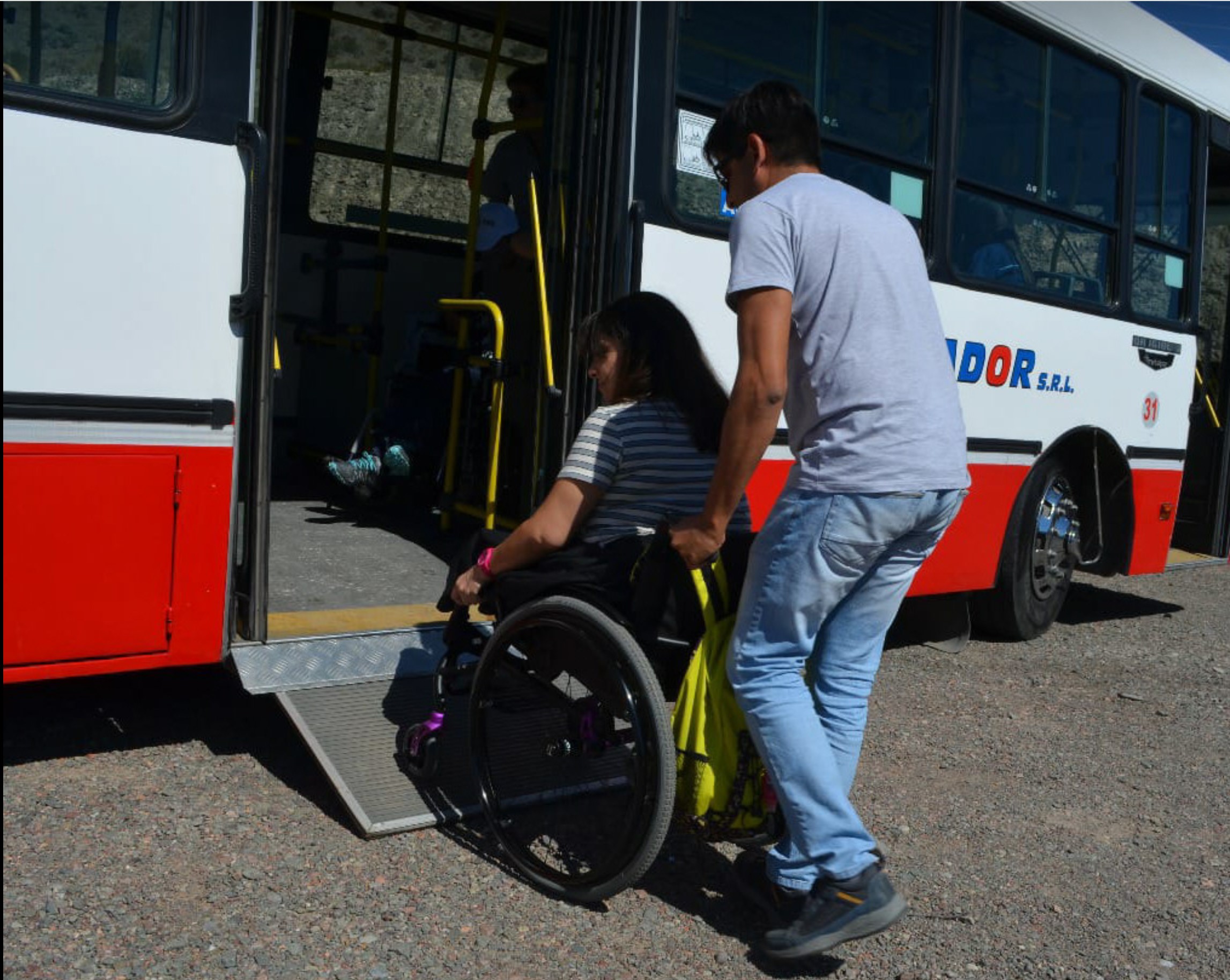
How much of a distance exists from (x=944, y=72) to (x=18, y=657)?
12.5ft

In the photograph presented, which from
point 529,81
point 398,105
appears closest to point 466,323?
point 529,81

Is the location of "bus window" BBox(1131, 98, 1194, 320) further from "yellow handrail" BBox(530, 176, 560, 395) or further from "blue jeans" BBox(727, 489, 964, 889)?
"blue jeans" BBox(727, 489, 964, 889)

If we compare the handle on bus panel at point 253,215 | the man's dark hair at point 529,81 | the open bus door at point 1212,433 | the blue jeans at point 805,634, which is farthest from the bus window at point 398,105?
the blue jeans at point 805,634

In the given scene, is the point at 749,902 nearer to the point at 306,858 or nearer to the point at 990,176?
the point at 306,858

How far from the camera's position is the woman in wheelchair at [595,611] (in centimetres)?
282

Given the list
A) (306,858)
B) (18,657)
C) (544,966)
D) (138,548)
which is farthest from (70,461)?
(544,966)

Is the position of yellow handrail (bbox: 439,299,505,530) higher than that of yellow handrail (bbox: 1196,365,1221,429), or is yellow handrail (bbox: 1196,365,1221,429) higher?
yellow handrail (bbox: 1196,365,1221,429)

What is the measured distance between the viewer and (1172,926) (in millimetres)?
3156

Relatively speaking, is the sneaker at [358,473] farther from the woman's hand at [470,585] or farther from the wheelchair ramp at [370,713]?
the woman's hand at [470,585]

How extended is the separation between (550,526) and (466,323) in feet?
8.66

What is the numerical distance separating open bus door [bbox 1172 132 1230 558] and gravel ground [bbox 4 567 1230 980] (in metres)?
2.69

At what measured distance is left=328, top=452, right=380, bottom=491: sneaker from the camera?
5496mm

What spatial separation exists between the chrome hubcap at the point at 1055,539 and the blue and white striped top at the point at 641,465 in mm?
3138

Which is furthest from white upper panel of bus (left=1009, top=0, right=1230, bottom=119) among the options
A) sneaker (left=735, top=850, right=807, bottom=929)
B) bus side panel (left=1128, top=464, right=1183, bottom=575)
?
sneaker (left=735, top=850, right=807, bottom=929)
